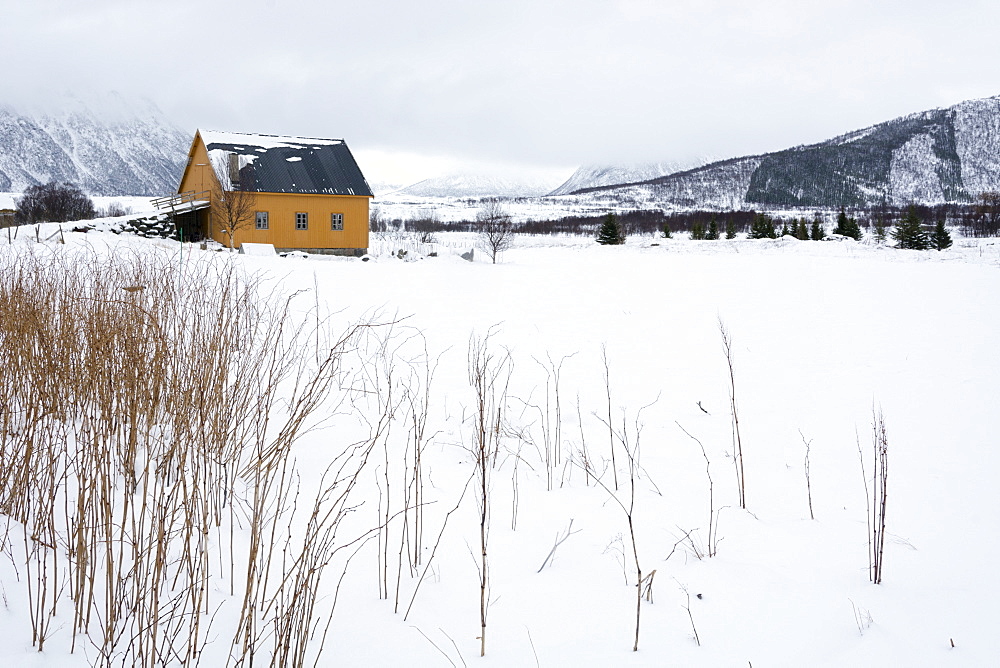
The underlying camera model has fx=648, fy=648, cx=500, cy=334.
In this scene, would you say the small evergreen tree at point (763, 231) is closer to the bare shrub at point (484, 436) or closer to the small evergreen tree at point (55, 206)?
the bare shrub at point (484, 436)

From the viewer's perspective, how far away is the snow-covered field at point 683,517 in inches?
93.4

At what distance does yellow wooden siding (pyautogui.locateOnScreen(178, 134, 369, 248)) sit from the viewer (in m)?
24.4

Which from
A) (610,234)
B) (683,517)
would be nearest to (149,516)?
(683,517)

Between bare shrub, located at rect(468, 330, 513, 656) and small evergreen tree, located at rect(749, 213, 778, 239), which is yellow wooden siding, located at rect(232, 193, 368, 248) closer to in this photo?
bare shrub, located at rect(468, 330, 513, 656)

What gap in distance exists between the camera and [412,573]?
275 cm

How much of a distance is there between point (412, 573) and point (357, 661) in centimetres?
55

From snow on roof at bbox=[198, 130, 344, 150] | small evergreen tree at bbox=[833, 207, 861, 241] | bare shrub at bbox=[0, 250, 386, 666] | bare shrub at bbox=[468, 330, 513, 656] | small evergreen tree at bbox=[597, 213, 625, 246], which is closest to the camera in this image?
bare shrub at bbox=[0, 250, 386, 666]

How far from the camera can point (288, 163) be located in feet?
83.6

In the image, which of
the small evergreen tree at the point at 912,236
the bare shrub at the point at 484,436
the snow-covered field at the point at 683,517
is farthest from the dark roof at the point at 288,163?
the small evergreen tree at the point at 912,236

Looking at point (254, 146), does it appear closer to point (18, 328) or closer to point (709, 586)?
point (18, 328)

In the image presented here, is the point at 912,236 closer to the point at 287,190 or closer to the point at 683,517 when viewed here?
the point at 287,190

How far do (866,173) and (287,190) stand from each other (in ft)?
398

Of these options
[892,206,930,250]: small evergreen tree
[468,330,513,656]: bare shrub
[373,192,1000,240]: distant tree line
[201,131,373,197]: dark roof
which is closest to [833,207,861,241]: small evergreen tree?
[373,192,1000,240]: distant tree line

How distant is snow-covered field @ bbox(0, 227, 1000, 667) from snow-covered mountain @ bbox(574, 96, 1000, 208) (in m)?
104
